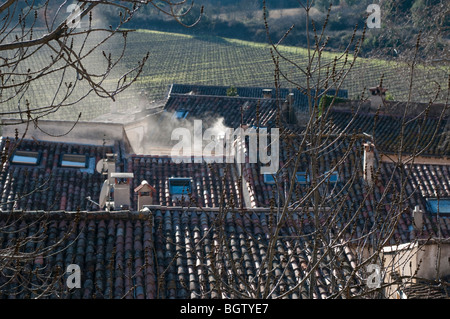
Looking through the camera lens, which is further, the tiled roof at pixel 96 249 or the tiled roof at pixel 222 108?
the tiled roof at pixel 222 108

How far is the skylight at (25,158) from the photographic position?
17.3 m

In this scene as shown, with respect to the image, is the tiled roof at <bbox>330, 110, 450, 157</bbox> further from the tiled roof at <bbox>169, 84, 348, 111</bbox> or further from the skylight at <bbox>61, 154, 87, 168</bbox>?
the skylight at <bbox>61, 154, 87, 168</bbox>

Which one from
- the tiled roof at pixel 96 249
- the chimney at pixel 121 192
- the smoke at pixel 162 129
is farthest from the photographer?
the smoke at pixel 162 129

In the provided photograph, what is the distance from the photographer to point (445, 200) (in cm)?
1733

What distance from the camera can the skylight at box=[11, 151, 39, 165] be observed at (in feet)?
56.9

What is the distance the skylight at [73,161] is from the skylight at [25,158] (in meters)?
0.58

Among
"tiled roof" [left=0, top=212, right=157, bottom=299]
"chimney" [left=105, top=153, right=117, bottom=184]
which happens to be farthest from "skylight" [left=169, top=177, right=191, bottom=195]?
"tiled roof" [left=0, top=212, right=157, bottom=299]

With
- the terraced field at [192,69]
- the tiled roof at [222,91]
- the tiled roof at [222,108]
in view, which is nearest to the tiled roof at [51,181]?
the tiled roof at [222,108]

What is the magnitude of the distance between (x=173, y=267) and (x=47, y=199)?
22.7 feet

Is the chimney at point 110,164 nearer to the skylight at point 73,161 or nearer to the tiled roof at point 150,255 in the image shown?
the skylight at point 73,161

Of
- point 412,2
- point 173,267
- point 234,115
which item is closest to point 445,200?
point 173,267

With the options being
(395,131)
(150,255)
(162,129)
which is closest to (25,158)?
(150,255)

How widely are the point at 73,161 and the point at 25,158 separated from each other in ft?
3.39

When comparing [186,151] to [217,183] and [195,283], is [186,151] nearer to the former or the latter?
[217,183]
